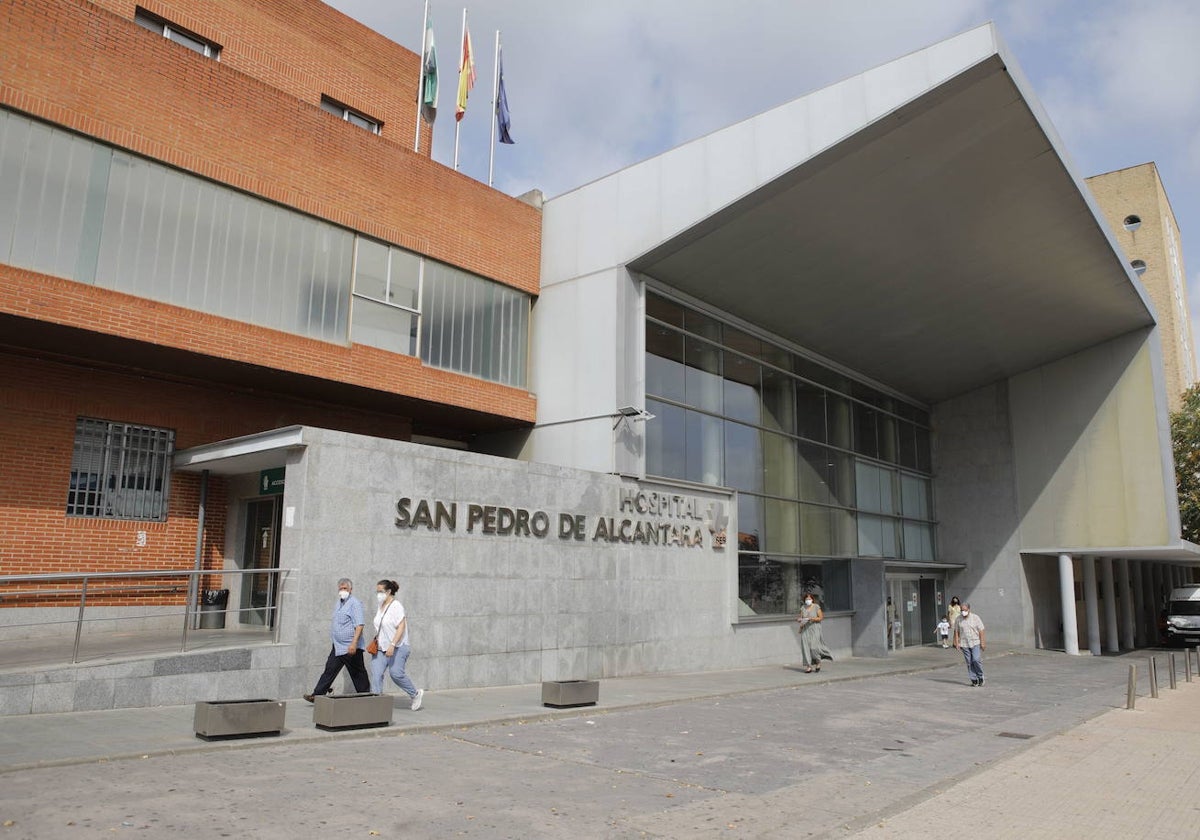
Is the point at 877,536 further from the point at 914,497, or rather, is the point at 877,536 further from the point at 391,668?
the point at 391,668

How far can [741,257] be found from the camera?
68.6 feet

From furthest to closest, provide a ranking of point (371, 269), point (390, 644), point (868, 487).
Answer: point (868, 487) → point (371, 269) → point (390, 644)

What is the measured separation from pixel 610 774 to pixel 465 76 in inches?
771

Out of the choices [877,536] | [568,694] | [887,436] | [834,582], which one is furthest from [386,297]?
[887,436]

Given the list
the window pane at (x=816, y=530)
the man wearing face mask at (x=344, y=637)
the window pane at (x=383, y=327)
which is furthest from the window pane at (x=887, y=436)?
the man wearing face mask at (x=344, y=637)

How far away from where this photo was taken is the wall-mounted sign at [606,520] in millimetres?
14984

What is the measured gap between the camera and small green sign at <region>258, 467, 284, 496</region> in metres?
15.7

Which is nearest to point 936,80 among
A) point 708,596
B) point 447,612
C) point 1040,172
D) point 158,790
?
point 1040,172

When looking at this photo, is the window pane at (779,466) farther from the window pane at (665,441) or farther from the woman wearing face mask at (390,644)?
the woman wearing face mask at (390,644)

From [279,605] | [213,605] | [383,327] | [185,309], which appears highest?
[383,327]

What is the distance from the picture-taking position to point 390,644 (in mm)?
11742

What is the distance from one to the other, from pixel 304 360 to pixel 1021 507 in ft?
89.7

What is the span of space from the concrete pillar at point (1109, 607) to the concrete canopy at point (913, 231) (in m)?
12.1

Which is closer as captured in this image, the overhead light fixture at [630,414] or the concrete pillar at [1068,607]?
the overhead light fixture at [630,414]
